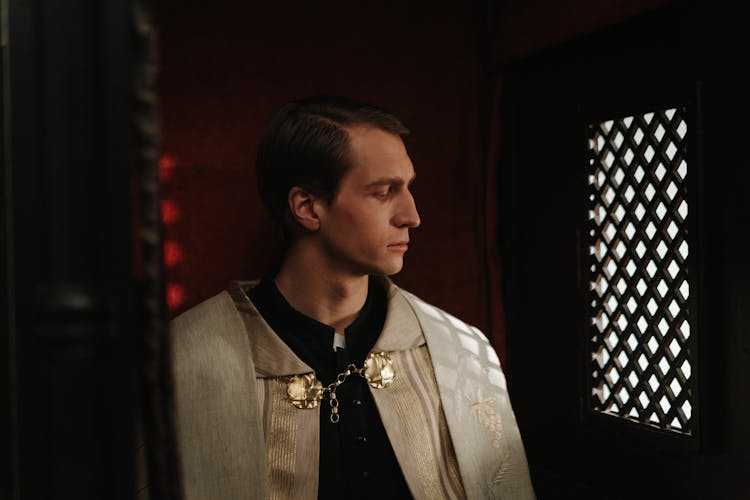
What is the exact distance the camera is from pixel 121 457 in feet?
2.44

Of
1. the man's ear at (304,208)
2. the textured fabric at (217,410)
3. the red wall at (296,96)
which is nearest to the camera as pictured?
the textured fabric at (217,410)

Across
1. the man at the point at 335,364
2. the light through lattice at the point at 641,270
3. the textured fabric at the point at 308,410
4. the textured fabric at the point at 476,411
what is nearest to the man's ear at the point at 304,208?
the man at the point at 335,364

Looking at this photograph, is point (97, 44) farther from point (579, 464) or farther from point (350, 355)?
point (579, 464)

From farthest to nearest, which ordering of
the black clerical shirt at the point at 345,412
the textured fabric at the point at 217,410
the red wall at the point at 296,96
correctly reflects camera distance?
the red wall at the point at 296,96
the black clerical shirt at the point at 345,412
the textured fabric at the point at 217,410

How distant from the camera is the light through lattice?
1874mm

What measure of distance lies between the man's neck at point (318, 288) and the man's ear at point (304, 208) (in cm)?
8

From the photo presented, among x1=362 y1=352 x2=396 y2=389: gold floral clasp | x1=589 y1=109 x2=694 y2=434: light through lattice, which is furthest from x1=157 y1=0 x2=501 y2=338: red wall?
x1=362 y1=352 x2=396 y2=389: gold floral clasp

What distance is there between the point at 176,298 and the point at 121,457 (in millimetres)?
1510

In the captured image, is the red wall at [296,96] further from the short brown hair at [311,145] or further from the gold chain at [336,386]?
the gold chain at [336,386]

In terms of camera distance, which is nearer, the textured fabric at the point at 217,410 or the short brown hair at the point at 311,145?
the textured fabric at the point at 217,410

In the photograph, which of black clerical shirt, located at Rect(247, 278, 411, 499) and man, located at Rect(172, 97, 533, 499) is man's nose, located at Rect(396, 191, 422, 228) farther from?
black clerical shirt, located at Rect(247, 278, 411, 499)

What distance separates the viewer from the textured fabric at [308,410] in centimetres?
171

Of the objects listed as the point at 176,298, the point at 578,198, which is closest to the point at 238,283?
the point at 176,298

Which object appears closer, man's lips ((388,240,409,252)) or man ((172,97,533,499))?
man ((172,97,533,499))
